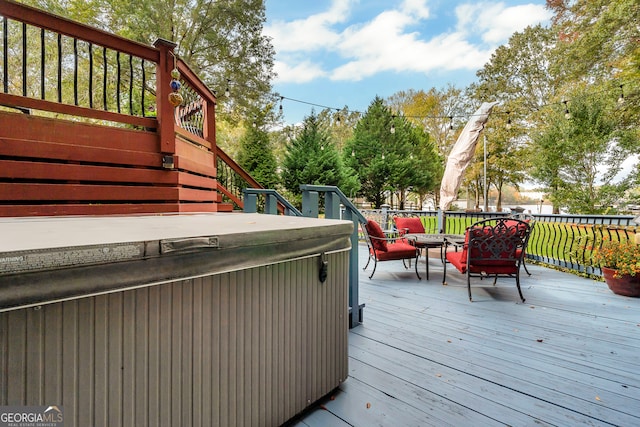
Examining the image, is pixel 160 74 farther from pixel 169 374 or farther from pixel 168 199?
pixel 169 374

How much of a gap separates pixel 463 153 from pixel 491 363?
557cm

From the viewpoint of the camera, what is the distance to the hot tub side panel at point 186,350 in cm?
79

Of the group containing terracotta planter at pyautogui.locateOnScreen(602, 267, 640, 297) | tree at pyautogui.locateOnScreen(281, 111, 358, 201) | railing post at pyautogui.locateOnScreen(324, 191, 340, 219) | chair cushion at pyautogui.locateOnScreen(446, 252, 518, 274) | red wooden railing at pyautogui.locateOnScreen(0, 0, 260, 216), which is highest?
tree at pyautogui.locateOnScreen(281, 111, 358, 201)

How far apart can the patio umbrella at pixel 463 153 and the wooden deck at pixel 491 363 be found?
12.2 feet

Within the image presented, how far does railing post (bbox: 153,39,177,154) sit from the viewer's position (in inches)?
113

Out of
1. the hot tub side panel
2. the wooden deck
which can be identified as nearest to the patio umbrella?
the wooden deck

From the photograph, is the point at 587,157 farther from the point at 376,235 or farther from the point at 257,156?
the point at 257,156

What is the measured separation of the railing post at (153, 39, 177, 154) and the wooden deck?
2.52 m

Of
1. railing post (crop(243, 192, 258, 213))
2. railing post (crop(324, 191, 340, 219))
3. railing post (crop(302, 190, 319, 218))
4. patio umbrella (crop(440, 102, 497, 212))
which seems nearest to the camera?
railing post (crop(302, 190, 319, 218))

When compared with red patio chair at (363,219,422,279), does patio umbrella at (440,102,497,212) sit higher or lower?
higher

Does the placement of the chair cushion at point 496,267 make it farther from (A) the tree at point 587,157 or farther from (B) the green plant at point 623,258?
(A) the tree at point 587,157

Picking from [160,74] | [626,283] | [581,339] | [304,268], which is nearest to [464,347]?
[581,339]

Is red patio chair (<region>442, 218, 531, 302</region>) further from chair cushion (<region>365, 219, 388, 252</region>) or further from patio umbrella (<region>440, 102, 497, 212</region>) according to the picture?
patio umbrella (<region>440, 102, 497, 212</region>)

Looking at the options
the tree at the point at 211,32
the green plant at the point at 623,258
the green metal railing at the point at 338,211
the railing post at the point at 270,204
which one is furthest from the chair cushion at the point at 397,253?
the tree at the point at 211,32
